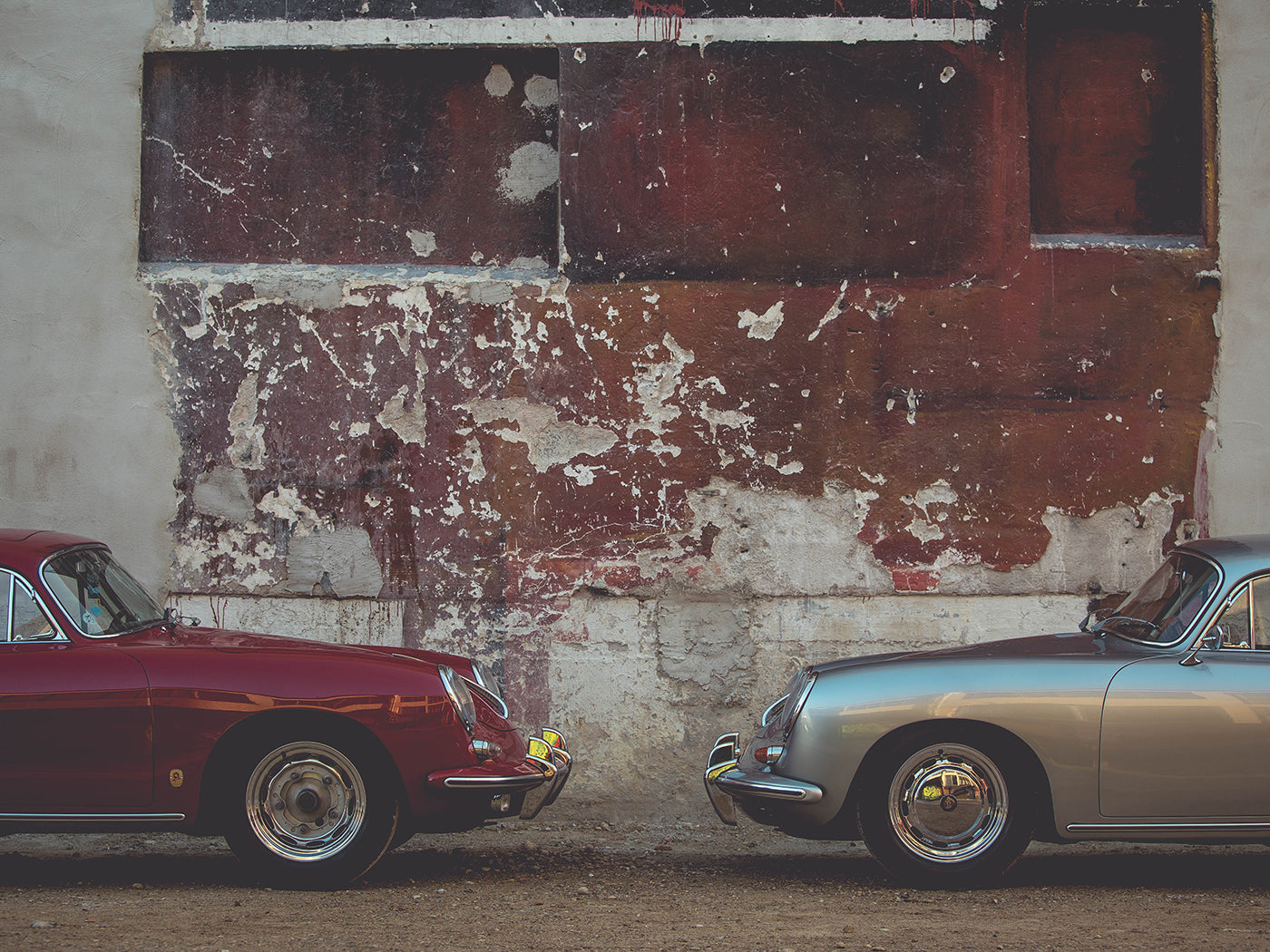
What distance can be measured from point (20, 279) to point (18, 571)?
9.35 ft

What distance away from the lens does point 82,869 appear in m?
5.16

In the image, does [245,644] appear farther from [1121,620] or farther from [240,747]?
[1121,620]

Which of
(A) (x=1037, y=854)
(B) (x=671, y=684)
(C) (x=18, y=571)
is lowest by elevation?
(A) (x=1037, y=854)

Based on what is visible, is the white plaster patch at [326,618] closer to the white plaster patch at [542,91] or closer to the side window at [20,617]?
the side window at [20,617]

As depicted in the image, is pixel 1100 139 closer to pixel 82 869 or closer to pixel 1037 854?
pixel 1037 854

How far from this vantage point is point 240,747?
15.1ft

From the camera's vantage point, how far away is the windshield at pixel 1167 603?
15.5ft

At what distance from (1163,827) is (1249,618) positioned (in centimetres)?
87

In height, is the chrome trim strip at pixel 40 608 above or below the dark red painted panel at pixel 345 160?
below

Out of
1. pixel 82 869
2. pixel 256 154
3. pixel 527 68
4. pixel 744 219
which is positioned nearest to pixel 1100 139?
pixel 744 219

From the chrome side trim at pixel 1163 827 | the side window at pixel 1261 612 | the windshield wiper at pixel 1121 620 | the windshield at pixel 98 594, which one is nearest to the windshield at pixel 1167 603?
the windshield wiper at pixel 1121 620

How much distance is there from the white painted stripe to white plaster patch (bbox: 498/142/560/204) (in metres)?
0.60

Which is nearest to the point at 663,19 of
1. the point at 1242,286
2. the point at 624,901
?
the point at 1242,286

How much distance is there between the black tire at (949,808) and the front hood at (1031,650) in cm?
38
